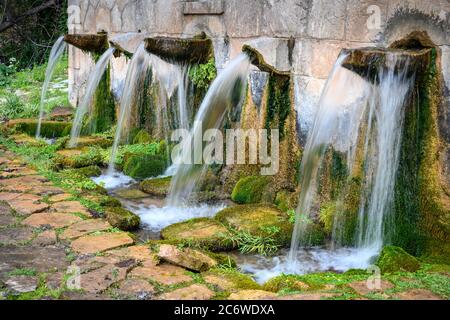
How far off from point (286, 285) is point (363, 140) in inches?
67.6

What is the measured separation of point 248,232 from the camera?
Answer: 4699 millimetres

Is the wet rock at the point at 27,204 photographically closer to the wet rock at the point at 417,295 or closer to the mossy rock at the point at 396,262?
the mossy rock at the point at 396,262

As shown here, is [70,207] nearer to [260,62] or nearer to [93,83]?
[260,62]

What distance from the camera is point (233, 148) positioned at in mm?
6020

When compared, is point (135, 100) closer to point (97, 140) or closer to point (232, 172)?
point (97, 140)

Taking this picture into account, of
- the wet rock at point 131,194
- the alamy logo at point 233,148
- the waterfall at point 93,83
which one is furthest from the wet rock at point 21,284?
the waterfall at point 93,83

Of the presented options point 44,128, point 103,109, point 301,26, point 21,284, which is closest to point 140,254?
point 21,284

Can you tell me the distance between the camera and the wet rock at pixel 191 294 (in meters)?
3.32

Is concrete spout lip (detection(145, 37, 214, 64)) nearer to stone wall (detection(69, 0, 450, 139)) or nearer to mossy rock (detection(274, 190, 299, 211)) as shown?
stone wall (detection(69, 0, 450, 139))

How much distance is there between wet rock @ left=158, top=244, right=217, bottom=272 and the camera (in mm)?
3787

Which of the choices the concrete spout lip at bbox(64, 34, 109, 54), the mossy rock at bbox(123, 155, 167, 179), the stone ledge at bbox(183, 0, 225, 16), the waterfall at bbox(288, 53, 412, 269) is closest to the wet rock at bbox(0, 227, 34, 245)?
the waterfall at bbox(288, 53, 412, 269)

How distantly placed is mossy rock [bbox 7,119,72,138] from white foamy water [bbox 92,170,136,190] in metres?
2.29

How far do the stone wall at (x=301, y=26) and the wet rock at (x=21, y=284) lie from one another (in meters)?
2.81

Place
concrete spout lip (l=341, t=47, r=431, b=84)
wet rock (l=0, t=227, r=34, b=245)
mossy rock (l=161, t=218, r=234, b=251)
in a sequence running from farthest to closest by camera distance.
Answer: mossy rock (l=161, t=218, r=234, b=251)
wet rock (l=0, t=227, r=34, b=245)
concrete spout lip (l=341, t=47, r=431, b=84)
